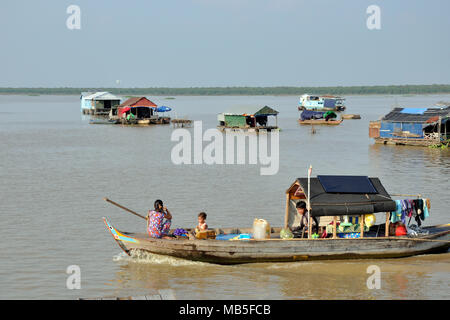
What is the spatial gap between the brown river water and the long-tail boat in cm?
23

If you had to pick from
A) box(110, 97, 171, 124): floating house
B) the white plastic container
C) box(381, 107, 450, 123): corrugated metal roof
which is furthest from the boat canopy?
box(110, 97, 171, 124): floating house

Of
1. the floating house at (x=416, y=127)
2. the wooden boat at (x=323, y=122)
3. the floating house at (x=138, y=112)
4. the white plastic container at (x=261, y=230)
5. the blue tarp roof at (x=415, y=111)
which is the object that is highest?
the floating house at (x=138, y=112)

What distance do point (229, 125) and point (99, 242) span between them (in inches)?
1347

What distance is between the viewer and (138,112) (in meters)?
60.3

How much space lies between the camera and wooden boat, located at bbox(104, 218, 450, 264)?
1305cm

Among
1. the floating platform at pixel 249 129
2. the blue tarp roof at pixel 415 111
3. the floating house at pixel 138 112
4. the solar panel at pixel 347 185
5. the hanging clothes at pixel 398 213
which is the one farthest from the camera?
the floating house at pixel 138 112

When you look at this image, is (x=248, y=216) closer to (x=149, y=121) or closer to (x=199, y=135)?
(x=199, y=135)

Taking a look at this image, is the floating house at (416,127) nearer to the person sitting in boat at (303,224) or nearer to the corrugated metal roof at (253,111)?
the corrugated metal roof at (253,111)

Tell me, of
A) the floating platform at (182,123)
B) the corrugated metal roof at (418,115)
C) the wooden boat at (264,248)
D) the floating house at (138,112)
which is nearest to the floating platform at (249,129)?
the floating platform at (182,123)

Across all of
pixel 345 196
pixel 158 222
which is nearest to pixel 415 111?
pixel 345 196

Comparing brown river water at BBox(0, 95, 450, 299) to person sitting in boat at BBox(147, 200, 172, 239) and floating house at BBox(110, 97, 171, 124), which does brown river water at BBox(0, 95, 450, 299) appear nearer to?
person sitting in boat at BBox(147, 200, 172, 239)

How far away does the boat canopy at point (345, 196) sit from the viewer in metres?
13.0

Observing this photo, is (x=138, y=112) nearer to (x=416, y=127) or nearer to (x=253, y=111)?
(x=253, y=111)
